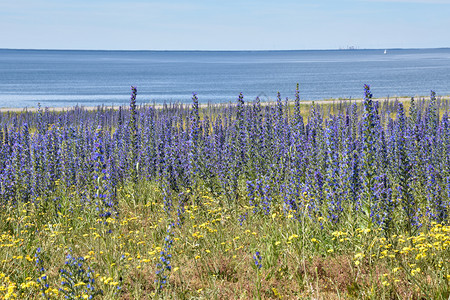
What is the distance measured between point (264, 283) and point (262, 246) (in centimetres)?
101

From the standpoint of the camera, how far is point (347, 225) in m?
7.27

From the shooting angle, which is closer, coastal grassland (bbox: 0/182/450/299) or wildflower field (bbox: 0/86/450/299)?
coastal grassland (bbox: 0/182/450/299)

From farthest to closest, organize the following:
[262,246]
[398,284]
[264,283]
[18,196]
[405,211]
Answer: [18,196] → [405,211] → [262,246] → [264,283] → [398,284]

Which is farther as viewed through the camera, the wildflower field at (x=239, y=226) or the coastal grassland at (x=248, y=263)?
the wildflower field at (x=239, y=226)

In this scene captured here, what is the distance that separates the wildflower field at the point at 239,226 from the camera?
569cm

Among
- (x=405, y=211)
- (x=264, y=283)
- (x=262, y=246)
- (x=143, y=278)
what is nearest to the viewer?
(x=264, y=283)

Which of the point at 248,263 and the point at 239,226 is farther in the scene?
the point at 239,226

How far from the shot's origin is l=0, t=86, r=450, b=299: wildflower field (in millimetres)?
5691

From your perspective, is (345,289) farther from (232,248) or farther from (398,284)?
(232,248)

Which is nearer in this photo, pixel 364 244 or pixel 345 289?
pixel 345 289

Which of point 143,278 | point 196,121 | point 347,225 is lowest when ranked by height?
point 143,278

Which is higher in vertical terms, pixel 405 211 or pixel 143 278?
pixel 405 211

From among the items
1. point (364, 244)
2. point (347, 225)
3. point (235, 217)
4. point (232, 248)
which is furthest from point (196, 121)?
point (364, 244)

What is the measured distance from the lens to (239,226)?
8.32 m
